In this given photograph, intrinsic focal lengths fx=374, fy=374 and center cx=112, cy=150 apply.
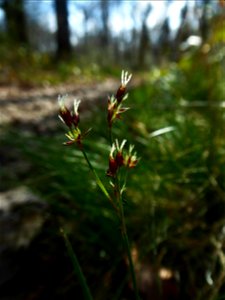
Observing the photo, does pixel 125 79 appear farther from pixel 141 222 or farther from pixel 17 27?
pixel 17 27

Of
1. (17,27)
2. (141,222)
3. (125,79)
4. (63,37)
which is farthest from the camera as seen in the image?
(63,37)

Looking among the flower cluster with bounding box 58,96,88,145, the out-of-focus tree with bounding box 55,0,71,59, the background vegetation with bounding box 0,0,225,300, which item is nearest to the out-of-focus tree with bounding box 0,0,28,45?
the out-of-focus tree with bounding box 55,0,71,59

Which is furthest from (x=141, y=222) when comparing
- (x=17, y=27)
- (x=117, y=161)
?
(x=17, y=27)

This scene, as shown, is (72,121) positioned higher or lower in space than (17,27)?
higher

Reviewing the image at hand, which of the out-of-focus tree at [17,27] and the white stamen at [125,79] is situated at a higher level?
the white stamen at [125,79]

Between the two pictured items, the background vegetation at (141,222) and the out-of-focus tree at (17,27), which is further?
the out-of-focus tree at (17,27)

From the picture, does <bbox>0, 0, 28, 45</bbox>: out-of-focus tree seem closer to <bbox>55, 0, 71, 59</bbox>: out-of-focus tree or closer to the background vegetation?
<bbox>55, 0, 71, 59</bbox>: out-of-focus tree

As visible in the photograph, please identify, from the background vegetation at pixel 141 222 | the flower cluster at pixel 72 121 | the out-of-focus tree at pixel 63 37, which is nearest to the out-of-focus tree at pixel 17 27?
the out-of-focus tree at pixel 63 37

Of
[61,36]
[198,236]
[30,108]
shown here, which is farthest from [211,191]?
[61,36]

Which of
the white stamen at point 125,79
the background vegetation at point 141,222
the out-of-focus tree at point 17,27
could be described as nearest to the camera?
the white stamen at point 125,79

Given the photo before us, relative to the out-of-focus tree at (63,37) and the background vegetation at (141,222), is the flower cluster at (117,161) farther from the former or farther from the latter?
the out-of-focus tree at (63,37)

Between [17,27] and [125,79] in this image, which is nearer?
[125,79]

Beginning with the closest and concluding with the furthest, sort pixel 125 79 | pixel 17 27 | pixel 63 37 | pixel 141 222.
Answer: pixel 125 79
pixel 141 222
pixel 17 27
pixel 63 37
